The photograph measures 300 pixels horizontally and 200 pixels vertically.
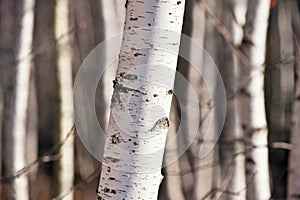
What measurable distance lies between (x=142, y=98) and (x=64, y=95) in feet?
8.20

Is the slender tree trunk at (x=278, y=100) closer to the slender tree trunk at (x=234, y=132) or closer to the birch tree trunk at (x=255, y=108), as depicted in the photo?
the slender tree trunk at (x=234, y=132)

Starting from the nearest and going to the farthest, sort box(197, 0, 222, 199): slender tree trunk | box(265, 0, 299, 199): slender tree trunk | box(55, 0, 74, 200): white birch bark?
box(197, 0, 222, 199): slender tree trunk < box(55, 0, 74, 200): white birch bark < box(265, 0, 299, 199): slender tree trunk

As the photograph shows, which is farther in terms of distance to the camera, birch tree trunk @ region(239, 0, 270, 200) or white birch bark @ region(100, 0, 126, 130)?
white birch bark @ region(100, 0, 126, 130)

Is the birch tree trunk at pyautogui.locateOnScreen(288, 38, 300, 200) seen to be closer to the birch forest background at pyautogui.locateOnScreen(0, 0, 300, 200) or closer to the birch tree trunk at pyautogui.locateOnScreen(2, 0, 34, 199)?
the birch forest background at pyautogui.locateOnScreen(0, 0, 300, 200)

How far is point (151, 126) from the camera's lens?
1.33m

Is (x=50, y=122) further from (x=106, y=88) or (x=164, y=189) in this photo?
(x=106, y=88)

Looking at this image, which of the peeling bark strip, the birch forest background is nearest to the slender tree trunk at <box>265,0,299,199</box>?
the birch forest background

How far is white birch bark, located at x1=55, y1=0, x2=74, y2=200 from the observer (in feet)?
11.9

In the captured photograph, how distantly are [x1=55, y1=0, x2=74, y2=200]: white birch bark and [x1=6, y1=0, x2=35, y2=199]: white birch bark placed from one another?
0.46 metres

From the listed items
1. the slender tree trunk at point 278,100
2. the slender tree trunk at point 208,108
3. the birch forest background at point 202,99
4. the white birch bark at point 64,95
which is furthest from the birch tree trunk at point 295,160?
the slender tree trunk at point 278,100

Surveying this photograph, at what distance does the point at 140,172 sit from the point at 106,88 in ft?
6.59

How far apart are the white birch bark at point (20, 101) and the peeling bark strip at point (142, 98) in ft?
5.92

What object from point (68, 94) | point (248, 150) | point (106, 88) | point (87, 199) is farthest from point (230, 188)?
point (87, 199)

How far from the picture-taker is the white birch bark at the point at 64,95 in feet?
11.9
